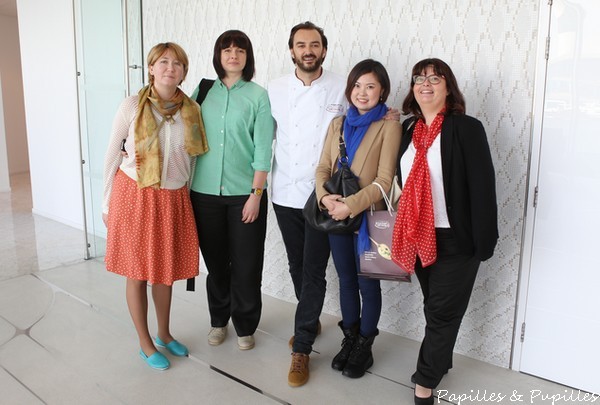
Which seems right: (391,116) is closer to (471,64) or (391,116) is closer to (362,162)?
(362,162)

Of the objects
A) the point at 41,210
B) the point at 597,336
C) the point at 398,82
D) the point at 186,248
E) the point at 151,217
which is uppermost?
the point at 398,82

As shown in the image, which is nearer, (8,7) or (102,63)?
(102,63)

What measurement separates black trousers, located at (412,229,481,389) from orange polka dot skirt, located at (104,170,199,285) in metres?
1.11

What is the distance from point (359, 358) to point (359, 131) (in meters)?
1.03

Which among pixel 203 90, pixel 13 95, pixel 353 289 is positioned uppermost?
pixel 203 90

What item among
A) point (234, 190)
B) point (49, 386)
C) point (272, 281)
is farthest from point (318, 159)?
point (49, 386)

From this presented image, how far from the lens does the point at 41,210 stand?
223 inches

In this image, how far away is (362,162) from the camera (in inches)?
87.3

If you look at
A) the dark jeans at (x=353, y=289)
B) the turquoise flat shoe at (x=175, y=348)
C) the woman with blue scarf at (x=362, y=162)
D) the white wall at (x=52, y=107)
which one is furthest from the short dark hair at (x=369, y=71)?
the white wall at (x=52, y=107)

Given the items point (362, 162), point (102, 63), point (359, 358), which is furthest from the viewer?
point (102, 63)

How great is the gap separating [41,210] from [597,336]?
531 cm

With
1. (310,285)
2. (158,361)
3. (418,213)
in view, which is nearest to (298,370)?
(310,285)

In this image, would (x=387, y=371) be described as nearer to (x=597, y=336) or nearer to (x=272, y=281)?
(x=597, y=336)

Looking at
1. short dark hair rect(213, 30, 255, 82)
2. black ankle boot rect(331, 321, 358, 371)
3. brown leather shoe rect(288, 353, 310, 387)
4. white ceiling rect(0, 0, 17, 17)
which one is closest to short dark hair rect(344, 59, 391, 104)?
short dark hair rect(213, 30, 255, 82)
